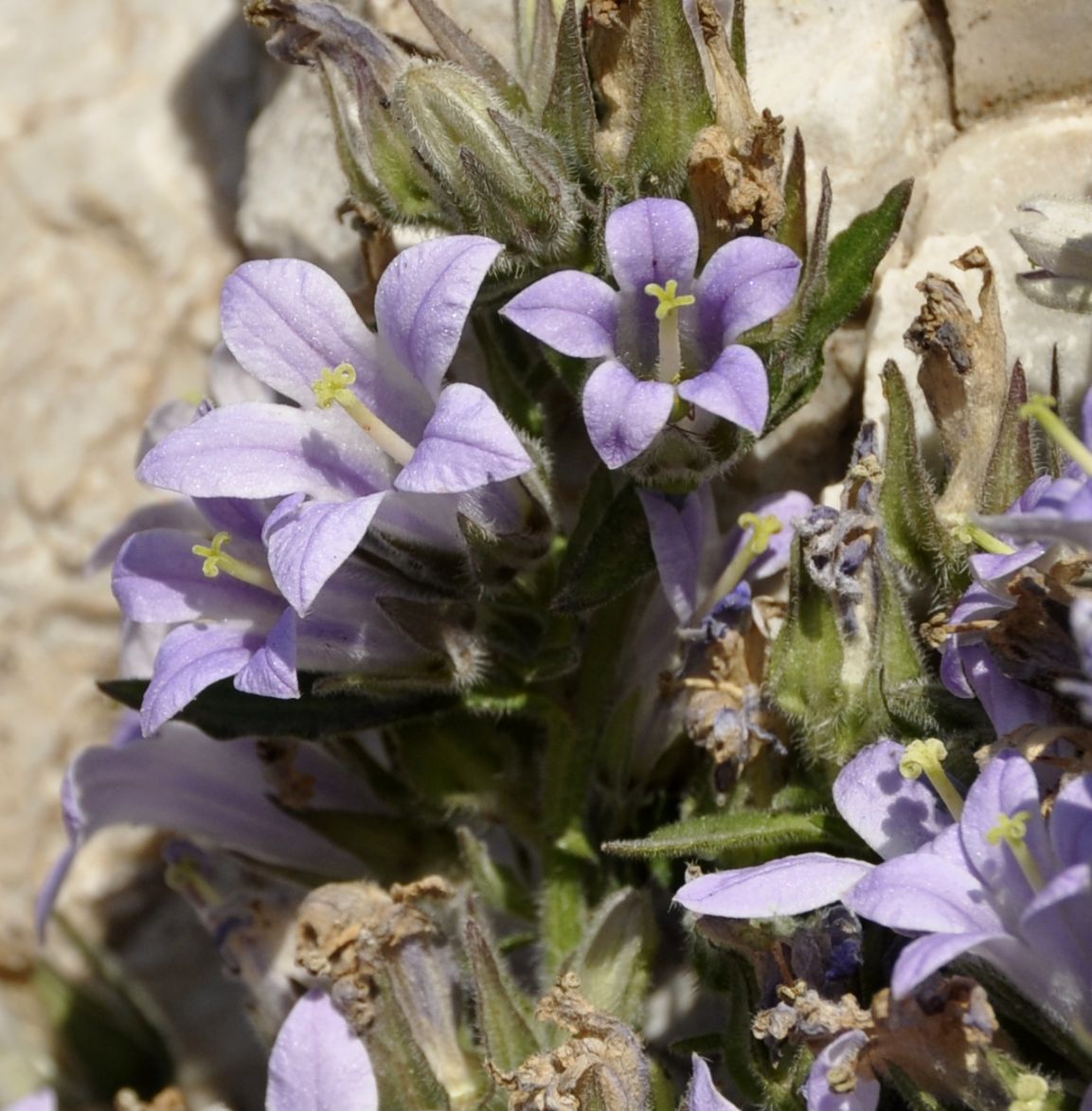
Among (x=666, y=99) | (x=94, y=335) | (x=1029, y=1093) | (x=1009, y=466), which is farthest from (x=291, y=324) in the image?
(x=94, y=335)

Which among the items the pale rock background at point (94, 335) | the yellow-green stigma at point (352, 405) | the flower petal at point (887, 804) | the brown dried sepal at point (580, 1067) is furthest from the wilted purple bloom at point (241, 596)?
the pale rock background at point (94, 335)

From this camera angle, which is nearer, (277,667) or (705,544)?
(277,667)

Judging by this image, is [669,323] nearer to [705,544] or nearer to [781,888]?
[705,544]

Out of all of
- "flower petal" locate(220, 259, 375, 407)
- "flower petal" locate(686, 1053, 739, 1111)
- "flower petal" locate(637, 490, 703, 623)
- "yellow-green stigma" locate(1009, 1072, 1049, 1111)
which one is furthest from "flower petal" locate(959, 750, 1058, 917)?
"flower petal" locate(220, 259, 375, 407)

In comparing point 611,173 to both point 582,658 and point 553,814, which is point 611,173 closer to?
point 582,658

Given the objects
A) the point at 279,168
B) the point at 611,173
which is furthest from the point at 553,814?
the point at 279,168
